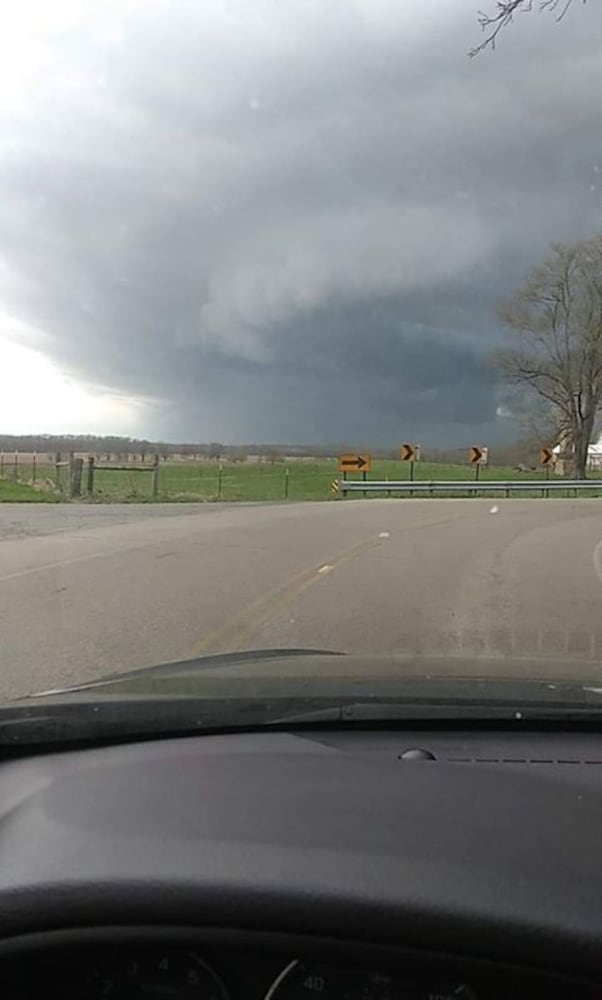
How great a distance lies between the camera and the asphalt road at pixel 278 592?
8938 millimetres

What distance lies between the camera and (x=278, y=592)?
12.4m

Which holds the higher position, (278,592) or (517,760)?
(517,760)

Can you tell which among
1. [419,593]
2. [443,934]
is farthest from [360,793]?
A: [419,593]

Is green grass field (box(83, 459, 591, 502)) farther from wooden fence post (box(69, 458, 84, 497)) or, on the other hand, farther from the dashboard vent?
the dashboard vent

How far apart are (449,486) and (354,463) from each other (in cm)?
453

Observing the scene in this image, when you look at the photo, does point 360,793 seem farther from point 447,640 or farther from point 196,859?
point 447,640

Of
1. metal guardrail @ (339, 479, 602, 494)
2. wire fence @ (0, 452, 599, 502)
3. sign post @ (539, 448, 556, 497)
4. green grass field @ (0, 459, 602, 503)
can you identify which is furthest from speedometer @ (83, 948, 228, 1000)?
sign post @ (539, 448, 556, 497)

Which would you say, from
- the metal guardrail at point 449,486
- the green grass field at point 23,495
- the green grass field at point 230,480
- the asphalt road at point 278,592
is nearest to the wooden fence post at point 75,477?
the green grass field at point 230,480

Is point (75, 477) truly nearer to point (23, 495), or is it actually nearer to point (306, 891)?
point (23, 495)

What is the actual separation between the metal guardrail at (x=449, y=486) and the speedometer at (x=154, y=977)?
4061 centimetres

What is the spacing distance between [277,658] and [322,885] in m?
2.85

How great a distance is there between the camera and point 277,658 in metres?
5.07

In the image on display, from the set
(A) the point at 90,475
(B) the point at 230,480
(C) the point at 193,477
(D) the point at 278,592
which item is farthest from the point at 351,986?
(C) the point at 193,477

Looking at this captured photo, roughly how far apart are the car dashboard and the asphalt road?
177 inches
